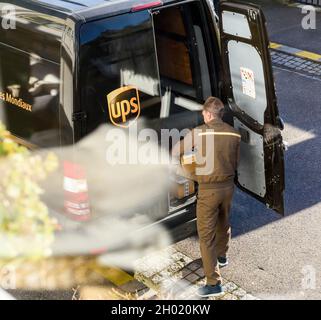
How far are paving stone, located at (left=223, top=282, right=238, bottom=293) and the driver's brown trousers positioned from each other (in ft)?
0.46

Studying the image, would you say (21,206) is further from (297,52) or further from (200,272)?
(297,52)

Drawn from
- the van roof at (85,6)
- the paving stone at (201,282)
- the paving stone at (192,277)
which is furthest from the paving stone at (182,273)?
the van roof at (85,6)

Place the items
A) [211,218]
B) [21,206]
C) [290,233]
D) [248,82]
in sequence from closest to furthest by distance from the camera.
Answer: [21,206] → [211,218] → [248,82] → [290,233]

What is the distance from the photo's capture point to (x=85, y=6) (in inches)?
175

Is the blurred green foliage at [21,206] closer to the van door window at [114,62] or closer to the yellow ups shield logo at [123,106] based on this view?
the van door window at [114,62]

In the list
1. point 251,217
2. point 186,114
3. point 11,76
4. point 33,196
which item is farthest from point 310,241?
point 33,196

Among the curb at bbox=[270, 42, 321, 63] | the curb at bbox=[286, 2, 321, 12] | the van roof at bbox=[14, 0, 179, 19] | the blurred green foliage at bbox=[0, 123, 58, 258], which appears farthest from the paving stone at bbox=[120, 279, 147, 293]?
the curb at bbox=[286, 2, 321, 12]

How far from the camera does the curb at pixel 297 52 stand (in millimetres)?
10641

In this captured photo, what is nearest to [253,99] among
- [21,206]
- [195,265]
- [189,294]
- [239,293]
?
[195,265]

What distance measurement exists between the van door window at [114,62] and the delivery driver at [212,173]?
52 cm

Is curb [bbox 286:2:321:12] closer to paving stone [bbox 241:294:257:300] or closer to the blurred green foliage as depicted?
paving stone [bbox 241:294:257:300]

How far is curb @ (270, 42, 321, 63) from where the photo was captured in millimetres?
10641

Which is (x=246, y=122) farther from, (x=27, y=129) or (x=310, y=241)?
(x=27, y=129)

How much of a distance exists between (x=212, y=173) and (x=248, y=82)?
3.41ft
